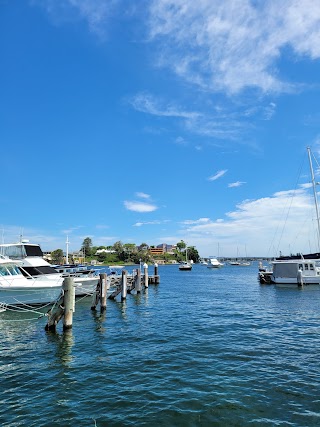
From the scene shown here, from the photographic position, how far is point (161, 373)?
10.9 m

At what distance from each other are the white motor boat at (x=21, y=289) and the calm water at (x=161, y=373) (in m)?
3.12

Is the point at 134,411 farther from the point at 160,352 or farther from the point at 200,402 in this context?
the point at 160,352

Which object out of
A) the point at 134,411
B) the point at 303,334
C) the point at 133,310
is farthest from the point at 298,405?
the point at 133,310

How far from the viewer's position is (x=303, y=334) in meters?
16.8

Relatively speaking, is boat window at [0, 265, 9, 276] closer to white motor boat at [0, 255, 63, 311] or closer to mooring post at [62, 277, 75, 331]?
white motor boat at [0, 255, 63, 311]

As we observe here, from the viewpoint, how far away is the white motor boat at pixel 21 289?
23.1 meters

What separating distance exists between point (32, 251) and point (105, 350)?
71.1 feet

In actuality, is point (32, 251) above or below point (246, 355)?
above

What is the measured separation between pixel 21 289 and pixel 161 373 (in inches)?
640

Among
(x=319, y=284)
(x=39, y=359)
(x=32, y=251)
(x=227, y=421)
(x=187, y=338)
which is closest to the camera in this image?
(x=227, y=421)

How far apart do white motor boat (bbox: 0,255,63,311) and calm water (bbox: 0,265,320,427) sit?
3.12m

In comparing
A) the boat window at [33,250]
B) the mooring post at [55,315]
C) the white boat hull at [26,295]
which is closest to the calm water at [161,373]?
the mooring post at [55,315]

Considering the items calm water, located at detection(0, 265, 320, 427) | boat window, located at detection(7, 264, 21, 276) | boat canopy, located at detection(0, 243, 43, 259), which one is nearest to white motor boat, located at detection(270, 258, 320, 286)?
calm water, located at detection(0, 265, 320, 427)

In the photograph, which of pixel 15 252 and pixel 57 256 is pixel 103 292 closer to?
pixel 15 252
